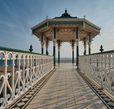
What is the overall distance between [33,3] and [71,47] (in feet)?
43.2

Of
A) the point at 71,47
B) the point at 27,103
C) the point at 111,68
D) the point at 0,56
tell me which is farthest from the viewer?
the point at 71,47

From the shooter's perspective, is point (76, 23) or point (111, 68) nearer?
point (111, 68)

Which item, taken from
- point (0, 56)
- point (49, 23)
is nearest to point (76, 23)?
point (49, 23)

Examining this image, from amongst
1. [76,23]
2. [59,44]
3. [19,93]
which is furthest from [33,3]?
[59,44]

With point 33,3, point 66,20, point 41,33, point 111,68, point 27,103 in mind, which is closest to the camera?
point 27,103

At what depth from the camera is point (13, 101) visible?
396 cm

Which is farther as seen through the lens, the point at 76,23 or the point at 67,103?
the point at 76,23

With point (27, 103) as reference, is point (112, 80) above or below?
above

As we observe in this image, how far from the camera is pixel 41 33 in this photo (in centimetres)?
1819

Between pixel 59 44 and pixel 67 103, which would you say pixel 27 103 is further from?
pixel 59 44

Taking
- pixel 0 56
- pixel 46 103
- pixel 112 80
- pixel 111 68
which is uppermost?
pixel 0 56

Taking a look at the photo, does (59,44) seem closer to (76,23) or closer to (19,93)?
(76,23)

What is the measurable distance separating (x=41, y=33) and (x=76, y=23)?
15.9ft

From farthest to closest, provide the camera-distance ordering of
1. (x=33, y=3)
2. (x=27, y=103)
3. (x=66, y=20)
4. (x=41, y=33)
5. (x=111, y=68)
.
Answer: (x=41, y=33) < (x=66, y=20) < (x=33, y=3) < (x=111, y=68) < (x=27, y=103)
